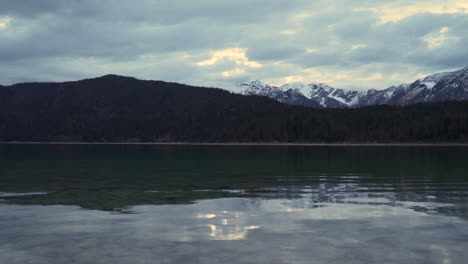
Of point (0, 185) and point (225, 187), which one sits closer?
point (225, 187)

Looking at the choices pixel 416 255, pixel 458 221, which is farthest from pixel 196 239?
pixel 458 221

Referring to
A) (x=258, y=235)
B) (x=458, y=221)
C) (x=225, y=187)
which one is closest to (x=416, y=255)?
(x=258, y=235)

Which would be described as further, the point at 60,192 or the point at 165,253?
the point at 60,192

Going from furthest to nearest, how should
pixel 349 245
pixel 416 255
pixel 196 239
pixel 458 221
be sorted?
pixel 458 221 → pixel 196 239 → pixel 349 245 → pixel 416 255

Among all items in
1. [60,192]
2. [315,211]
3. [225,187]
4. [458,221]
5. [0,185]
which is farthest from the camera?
[0,185]

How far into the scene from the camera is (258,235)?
60.5 ft

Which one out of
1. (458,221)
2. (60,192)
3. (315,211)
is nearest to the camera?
(458,221)

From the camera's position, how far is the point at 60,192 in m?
34.5

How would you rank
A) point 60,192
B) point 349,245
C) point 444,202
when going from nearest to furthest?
point 349,245
point 444,202
point 60,192

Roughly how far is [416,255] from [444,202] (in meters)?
14.3

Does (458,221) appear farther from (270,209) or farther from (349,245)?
(270,209)

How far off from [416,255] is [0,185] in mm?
36790

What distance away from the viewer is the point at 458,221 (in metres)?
21.3

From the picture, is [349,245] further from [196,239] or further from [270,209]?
[270,209]
